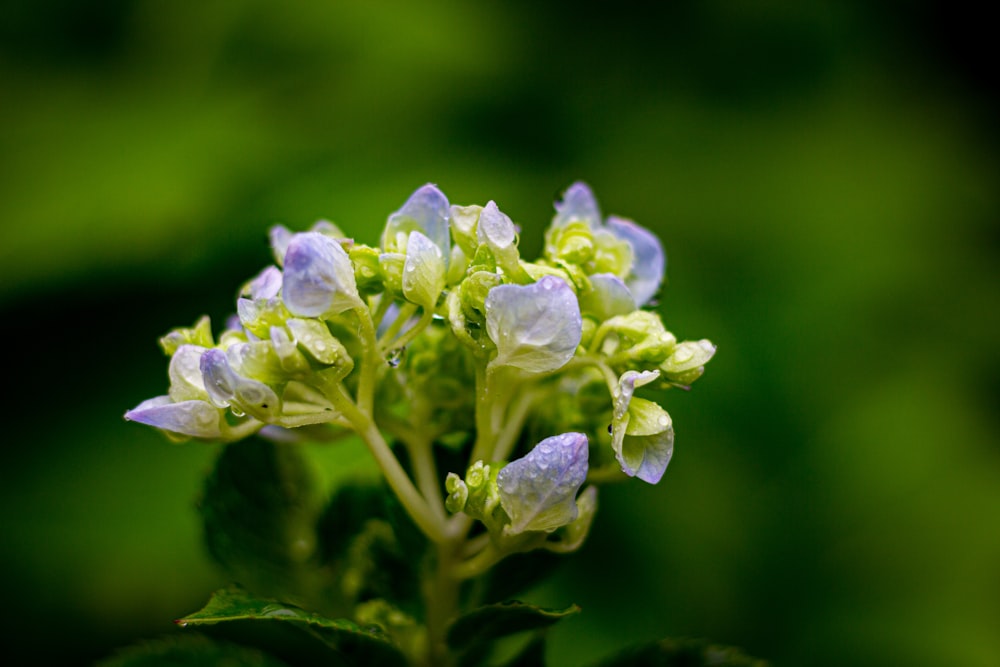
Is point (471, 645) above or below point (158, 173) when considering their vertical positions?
below

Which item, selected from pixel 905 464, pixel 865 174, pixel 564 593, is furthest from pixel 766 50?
pixel 564 593

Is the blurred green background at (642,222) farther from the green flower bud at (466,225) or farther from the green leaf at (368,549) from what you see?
the green flower bud at (466,225)

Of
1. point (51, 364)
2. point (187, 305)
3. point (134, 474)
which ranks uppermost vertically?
point (187, 305)

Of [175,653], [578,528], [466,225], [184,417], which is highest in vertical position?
[466,225]

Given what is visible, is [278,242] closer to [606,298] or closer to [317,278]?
[317,278]

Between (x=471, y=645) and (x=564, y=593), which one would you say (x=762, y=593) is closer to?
(x=564, y=593)

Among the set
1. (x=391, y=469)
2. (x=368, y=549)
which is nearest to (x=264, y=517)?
(x=368, y=549)
